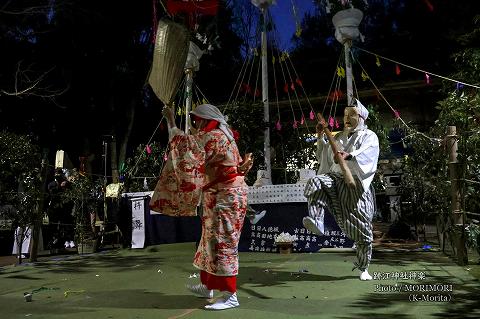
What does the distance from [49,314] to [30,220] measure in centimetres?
413

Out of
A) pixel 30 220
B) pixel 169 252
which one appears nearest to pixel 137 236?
pixel 169 252

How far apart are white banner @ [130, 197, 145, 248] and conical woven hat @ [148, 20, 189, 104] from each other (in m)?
5.02

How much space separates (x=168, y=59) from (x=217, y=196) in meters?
1.29

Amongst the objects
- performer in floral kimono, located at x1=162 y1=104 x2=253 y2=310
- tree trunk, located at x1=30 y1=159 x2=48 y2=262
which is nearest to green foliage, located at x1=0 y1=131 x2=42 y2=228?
tree trunk, located at x1=30 y1=159 x2=48 y2=262

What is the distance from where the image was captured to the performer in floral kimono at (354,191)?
4.54 meters

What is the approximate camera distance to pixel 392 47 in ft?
45.8

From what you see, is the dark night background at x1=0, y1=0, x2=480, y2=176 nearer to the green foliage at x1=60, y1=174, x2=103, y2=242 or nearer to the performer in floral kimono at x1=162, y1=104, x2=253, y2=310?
the green foliage at x1=60, y1=174, x2=103, y2=242

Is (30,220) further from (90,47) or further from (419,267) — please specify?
(90,47)

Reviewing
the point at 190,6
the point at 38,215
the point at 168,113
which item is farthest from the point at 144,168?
the point at 168,113

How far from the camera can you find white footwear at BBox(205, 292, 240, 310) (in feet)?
11.5

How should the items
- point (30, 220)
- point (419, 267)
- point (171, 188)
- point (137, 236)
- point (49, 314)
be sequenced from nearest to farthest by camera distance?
point (49, 314)
point (171, 188)
point (419, 267)
point (30, 220)
point (137, 236)

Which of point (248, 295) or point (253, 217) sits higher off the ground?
point (253, 217)

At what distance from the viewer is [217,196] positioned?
3.78m

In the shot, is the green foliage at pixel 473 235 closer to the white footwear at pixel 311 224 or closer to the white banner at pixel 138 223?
the white footwear at pixel 311 224
